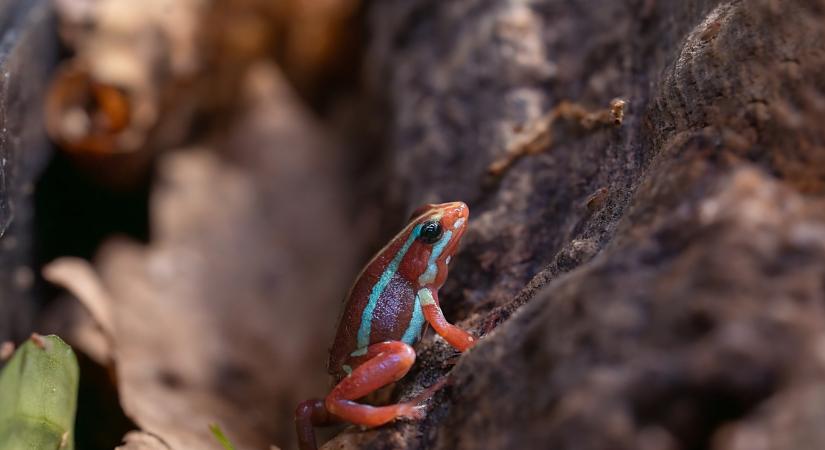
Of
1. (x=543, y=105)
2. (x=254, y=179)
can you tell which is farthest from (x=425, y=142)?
(x=254, y=179)

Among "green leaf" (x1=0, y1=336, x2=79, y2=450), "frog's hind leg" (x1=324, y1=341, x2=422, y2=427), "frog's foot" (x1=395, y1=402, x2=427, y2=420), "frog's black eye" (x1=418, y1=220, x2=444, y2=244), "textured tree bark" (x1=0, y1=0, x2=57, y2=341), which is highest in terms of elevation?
"textured tree bark" (x1=0, y1=0, x2=57, y2=341)

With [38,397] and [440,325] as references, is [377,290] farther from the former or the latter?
[38,397]

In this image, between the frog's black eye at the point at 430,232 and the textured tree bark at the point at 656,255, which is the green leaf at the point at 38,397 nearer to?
the textured tree bark at the point at 656,255

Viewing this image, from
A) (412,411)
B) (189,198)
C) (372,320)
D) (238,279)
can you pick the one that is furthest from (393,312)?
(189,198)

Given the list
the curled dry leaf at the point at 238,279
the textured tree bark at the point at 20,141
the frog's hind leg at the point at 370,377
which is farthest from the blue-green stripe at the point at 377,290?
the textured tree bark at the point at 20,141

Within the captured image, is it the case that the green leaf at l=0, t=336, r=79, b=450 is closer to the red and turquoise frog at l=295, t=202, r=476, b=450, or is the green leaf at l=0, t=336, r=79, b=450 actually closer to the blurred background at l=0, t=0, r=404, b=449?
the blurred background at l=0, t=0, r=404, b=449

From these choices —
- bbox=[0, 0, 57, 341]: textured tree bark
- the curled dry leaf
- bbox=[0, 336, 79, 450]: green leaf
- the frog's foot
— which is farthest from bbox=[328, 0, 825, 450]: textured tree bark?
bbox=[0, 0, 57, 341]: textured tree bark

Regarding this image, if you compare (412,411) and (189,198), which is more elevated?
(189,198)
